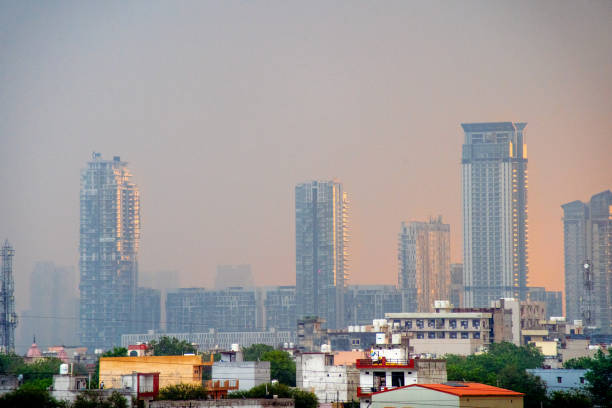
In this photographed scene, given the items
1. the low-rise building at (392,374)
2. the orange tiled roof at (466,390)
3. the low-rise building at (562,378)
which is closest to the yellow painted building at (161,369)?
the low-rise building at (392,374)

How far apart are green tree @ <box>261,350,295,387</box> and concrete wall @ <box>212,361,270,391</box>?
668cm

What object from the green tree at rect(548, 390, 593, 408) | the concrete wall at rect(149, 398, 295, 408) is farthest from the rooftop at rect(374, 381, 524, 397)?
the green tree at rect(548, 390, 593, 408)

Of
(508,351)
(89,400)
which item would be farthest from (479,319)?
(89,400)

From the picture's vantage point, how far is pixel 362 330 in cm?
15512

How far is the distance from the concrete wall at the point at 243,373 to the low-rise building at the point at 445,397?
14.9 metres

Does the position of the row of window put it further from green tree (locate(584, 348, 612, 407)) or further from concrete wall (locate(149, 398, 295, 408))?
concrete wall (locate(149, 398, 295, 408))

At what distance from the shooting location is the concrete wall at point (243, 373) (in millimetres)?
76938

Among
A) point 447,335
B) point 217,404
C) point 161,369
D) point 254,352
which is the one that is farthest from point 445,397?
point 447,335

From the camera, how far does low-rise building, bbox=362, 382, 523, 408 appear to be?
190 ft

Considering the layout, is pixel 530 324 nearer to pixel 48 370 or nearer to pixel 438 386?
pixel 48 370

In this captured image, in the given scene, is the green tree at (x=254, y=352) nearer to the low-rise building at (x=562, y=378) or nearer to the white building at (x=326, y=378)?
the low-rise building at (x=562, y=378)

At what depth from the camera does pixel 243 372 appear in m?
77.7

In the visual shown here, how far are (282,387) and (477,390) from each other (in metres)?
13.1

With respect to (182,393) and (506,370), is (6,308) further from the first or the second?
(182,393)
